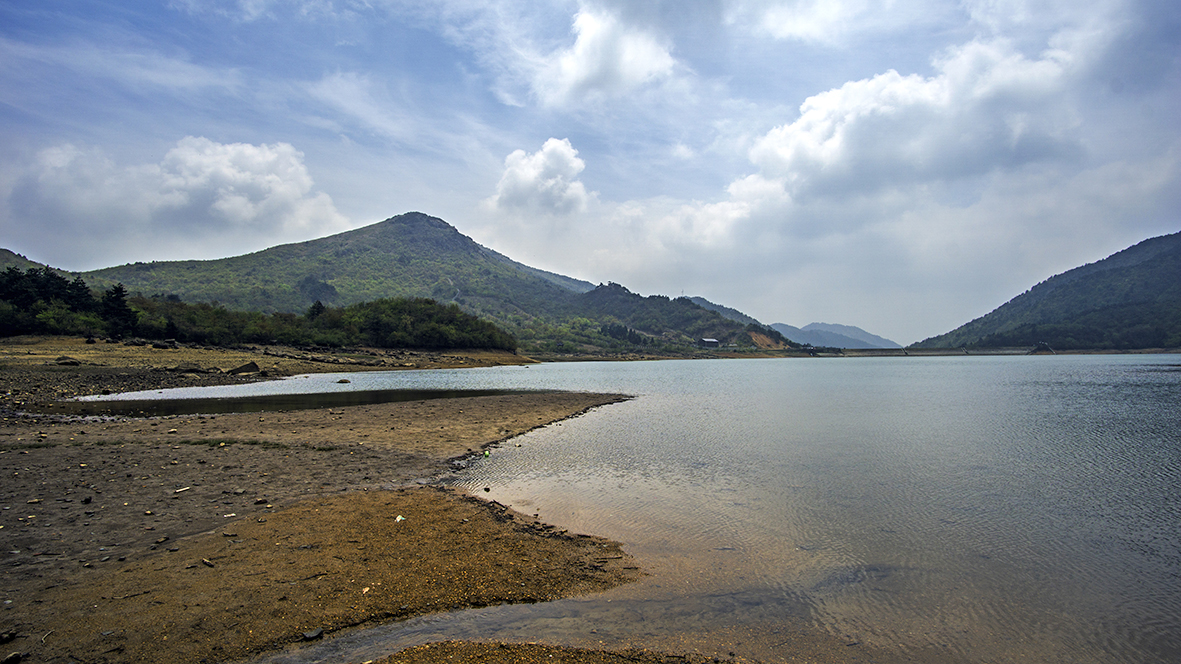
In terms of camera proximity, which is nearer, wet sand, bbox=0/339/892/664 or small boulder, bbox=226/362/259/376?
wet sand, bbox=0/339/892/664

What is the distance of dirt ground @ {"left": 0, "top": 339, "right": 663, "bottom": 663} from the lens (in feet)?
19.3

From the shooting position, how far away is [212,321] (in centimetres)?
7156

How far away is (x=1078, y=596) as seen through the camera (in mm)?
7781

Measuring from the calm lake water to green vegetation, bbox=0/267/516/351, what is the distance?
60.9 metres

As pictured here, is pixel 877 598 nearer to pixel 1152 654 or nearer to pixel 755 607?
pixel 755 607

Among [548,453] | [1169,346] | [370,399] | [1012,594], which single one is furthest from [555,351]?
[1169,346]

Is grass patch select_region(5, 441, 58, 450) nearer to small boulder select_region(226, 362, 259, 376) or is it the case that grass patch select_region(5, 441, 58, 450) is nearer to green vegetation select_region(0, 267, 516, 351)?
small boulder select_region(226, 362, 259, 376)

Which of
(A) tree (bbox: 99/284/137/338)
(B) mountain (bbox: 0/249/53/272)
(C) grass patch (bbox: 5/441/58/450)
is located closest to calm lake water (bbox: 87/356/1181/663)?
(C) grass patch (bbox: 5/441/58/450)

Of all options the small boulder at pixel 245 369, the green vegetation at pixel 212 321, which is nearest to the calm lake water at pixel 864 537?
the small boulder at pixel 245 369

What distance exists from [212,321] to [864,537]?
8459 cm

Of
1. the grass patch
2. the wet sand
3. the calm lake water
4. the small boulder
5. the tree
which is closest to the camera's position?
the wet sand

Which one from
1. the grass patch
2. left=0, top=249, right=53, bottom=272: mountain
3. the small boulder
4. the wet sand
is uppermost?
left=0, top=249, right=53, bottom=272: mountain

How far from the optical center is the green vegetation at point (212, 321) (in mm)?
53625

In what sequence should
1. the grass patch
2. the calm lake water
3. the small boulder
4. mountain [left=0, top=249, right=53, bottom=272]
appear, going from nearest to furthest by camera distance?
the calm lake water
the grass patch
the small boulder
mountain [left=0, top=249, right=53, bottom=272]
